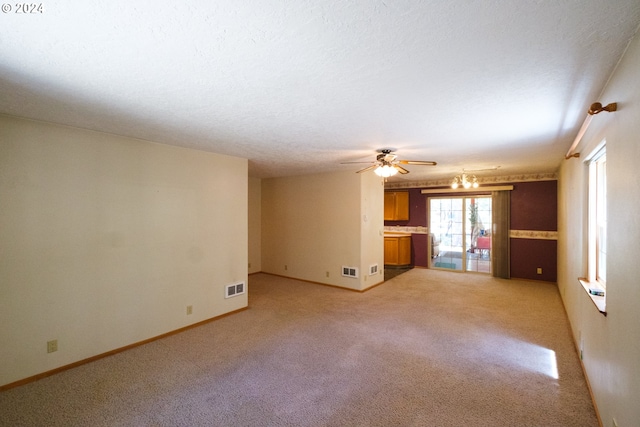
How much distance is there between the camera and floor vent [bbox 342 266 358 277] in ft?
17.9

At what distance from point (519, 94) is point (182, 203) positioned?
3.67 m

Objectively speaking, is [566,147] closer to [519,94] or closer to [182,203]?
[519,94]

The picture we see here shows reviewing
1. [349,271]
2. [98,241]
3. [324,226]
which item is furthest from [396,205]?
[98,241]

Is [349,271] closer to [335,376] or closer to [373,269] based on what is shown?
[373,269]

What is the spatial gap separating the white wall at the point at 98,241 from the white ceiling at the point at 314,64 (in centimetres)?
39

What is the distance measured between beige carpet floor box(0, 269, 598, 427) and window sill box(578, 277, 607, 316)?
0.82 metres

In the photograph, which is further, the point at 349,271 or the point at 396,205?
the point at 396,205

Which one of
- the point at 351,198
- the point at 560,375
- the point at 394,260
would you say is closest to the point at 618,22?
the point at 560,375

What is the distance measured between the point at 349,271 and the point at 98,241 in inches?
155

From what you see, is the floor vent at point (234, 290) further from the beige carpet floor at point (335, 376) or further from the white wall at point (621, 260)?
the white wall at point (621, 260)

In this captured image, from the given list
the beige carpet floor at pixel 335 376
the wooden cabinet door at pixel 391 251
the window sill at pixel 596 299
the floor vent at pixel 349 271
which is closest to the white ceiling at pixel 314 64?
the window sill at pixel 596 299

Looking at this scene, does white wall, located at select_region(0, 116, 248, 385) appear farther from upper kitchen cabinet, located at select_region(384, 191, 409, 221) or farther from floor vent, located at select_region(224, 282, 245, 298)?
upper kitchen cabinet, located at select_region(384, 191, 409, 221)

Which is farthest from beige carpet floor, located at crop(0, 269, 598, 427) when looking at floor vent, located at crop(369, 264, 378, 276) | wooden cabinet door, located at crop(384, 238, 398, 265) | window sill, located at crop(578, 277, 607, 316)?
wooden cabinet door, located at crop(384, 238, 398, 265)

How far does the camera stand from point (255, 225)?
7.00 meters
